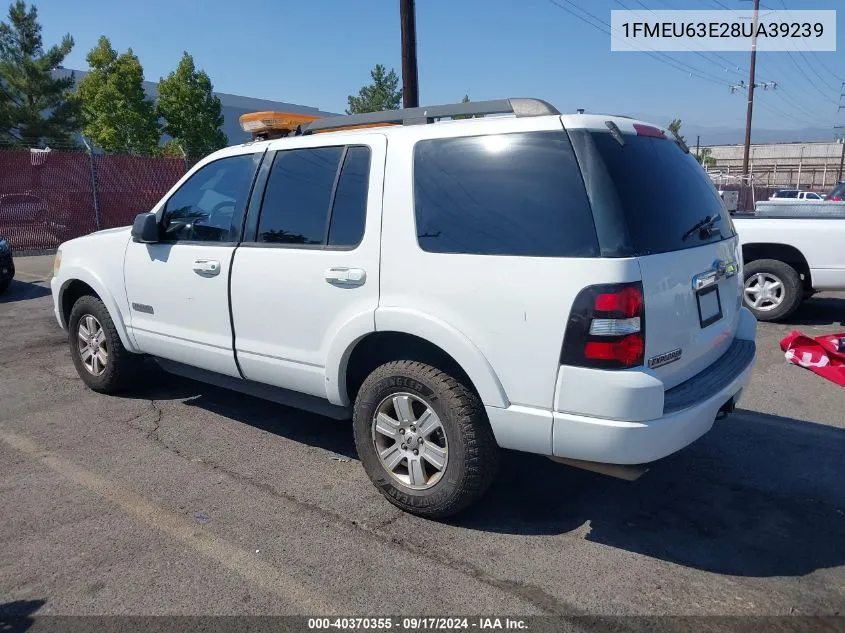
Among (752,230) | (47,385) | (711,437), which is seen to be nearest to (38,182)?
(47,385)

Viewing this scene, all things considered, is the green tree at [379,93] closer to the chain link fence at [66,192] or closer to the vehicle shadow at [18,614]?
the chain link fence at [66,192]

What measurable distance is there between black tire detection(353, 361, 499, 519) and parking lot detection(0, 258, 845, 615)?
0.13m

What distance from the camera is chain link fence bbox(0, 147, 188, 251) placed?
15461 mm

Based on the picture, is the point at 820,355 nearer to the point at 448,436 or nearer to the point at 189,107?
the point at 448,436

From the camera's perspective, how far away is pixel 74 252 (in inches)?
212

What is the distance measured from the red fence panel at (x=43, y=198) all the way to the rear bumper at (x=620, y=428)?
52.0 ft

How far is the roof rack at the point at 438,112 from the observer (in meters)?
3.27

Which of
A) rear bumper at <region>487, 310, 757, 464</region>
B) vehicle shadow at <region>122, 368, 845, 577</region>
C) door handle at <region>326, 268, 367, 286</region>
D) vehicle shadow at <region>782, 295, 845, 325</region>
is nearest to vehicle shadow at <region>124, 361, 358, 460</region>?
vehicle shadow at <region>122, 368, 845, 577</region>

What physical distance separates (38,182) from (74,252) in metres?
12.5

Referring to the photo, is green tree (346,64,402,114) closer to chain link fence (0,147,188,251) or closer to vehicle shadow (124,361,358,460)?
chain link fence (0,147,188,251)

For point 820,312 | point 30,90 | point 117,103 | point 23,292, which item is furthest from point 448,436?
point 30,90

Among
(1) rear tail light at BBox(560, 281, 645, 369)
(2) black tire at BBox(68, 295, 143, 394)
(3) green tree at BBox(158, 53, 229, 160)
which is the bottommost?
(2) black tire at BBox(68, 295, 143, 394)

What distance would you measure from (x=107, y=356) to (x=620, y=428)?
407 cm

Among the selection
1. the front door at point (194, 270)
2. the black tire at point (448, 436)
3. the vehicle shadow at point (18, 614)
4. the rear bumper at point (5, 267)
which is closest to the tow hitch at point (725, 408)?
the black tire at point (448, 436)
